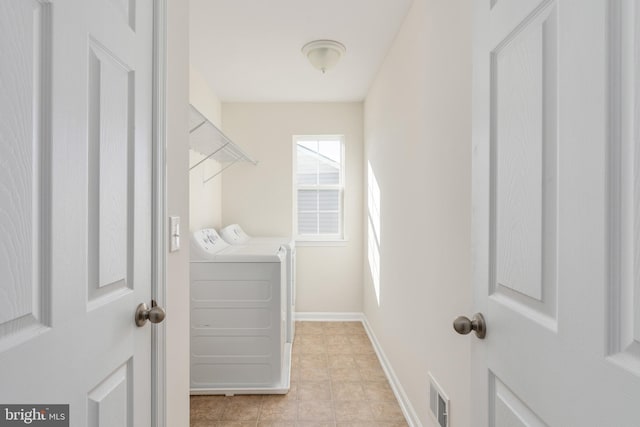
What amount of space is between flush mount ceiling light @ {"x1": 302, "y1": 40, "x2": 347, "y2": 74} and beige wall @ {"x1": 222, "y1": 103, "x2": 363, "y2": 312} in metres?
1.33

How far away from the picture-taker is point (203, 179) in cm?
345

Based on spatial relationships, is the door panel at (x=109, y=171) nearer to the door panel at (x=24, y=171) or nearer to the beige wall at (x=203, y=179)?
the door panel at (x=24, y=171)

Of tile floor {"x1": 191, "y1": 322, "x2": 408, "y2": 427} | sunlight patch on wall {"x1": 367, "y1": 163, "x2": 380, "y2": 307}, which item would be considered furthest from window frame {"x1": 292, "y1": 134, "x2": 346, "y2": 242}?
tile floor {"x1": 191, "y1": 322, "x2": 408, "y2": 427}

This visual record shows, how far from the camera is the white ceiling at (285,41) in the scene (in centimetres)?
224

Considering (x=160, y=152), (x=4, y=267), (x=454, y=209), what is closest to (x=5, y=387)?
(x=4, y=267)

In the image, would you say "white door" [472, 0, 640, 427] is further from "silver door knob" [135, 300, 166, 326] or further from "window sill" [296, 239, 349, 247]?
"window sill" [296, 239, 349, 247]

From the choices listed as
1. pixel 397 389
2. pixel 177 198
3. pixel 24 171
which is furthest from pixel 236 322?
pixel 24 171

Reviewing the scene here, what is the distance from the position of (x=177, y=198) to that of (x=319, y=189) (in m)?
3.03

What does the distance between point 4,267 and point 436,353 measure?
5.38ft

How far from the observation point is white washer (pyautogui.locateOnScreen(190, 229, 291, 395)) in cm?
247

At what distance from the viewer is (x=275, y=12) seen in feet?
7.47

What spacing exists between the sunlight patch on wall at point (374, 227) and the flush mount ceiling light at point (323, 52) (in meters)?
1.12

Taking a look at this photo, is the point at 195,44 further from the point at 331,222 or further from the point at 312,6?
the point at 331,222

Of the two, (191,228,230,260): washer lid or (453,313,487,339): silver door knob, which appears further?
(191,228,230,260): washer lid
